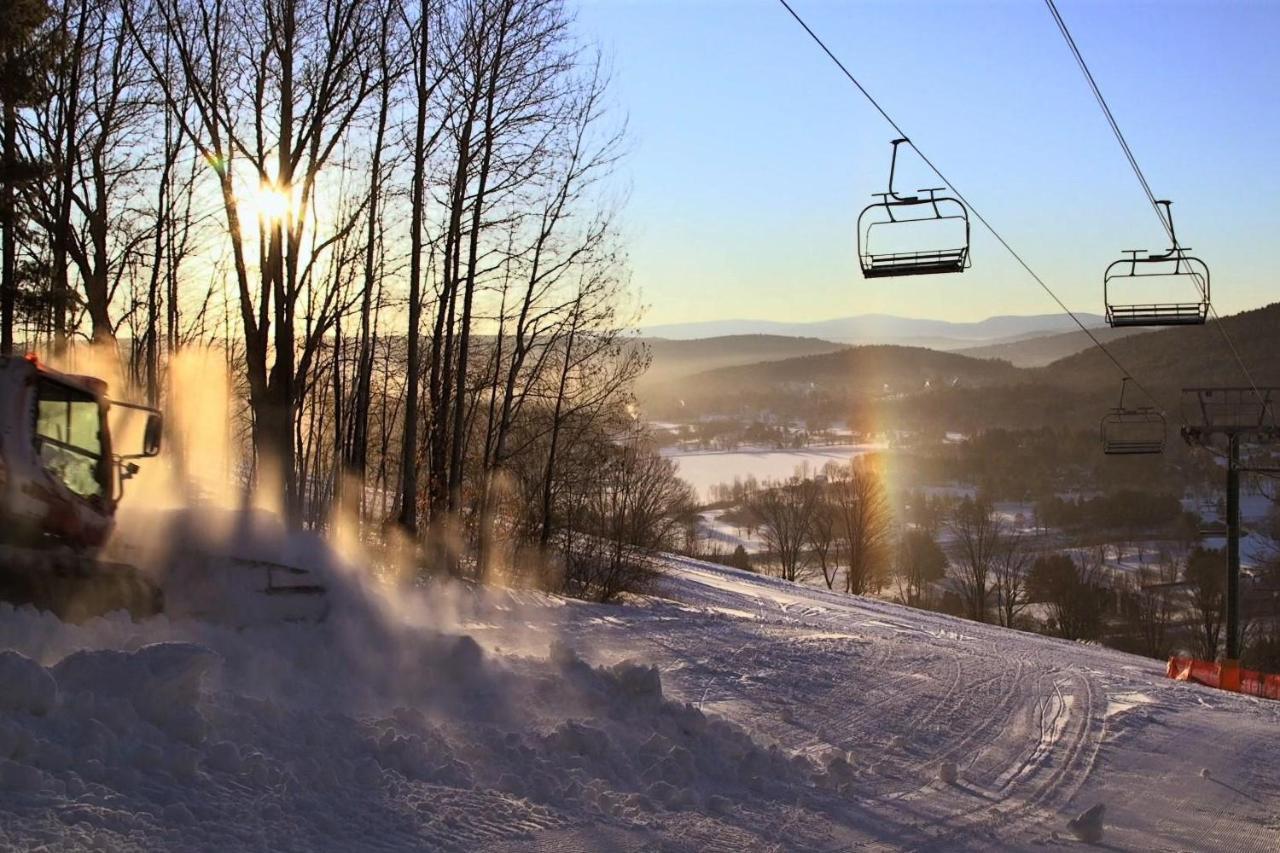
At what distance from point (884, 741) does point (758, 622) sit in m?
8.41

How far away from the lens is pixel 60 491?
951 centimetres

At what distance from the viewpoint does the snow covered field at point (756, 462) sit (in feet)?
425

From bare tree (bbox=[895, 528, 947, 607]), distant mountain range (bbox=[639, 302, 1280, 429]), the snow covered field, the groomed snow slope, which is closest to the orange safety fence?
the groomed snow slope

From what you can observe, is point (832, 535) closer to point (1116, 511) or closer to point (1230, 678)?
point (1116, 511)

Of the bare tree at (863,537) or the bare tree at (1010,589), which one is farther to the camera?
the bare tree at (863,537)

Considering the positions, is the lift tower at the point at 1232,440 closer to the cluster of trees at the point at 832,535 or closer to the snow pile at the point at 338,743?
the snow pile at the point at 338,743

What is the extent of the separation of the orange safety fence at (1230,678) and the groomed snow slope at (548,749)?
8.49m

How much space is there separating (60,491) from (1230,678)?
21.4 meters

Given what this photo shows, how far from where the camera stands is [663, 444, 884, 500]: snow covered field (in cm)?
12962

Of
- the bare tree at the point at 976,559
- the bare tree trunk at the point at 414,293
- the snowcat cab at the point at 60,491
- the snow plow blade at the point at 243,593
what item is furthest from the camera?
the bare tree at the point at 976,559

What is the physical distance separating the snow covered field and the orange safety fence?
94.0 meters

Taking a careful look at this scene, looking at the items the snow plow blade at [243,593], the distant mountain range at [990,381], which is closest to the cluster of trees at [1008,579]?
the distant mountain range at [990,381]

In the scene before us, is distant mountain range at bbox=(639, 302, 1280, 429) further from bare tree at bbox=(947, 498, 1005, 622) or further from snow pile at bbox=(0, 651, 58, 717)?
snow pile at bbox=(0, 651, 58, 717)

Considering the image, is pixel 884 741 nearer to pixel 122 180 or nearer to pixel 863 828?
pixel 863 828
